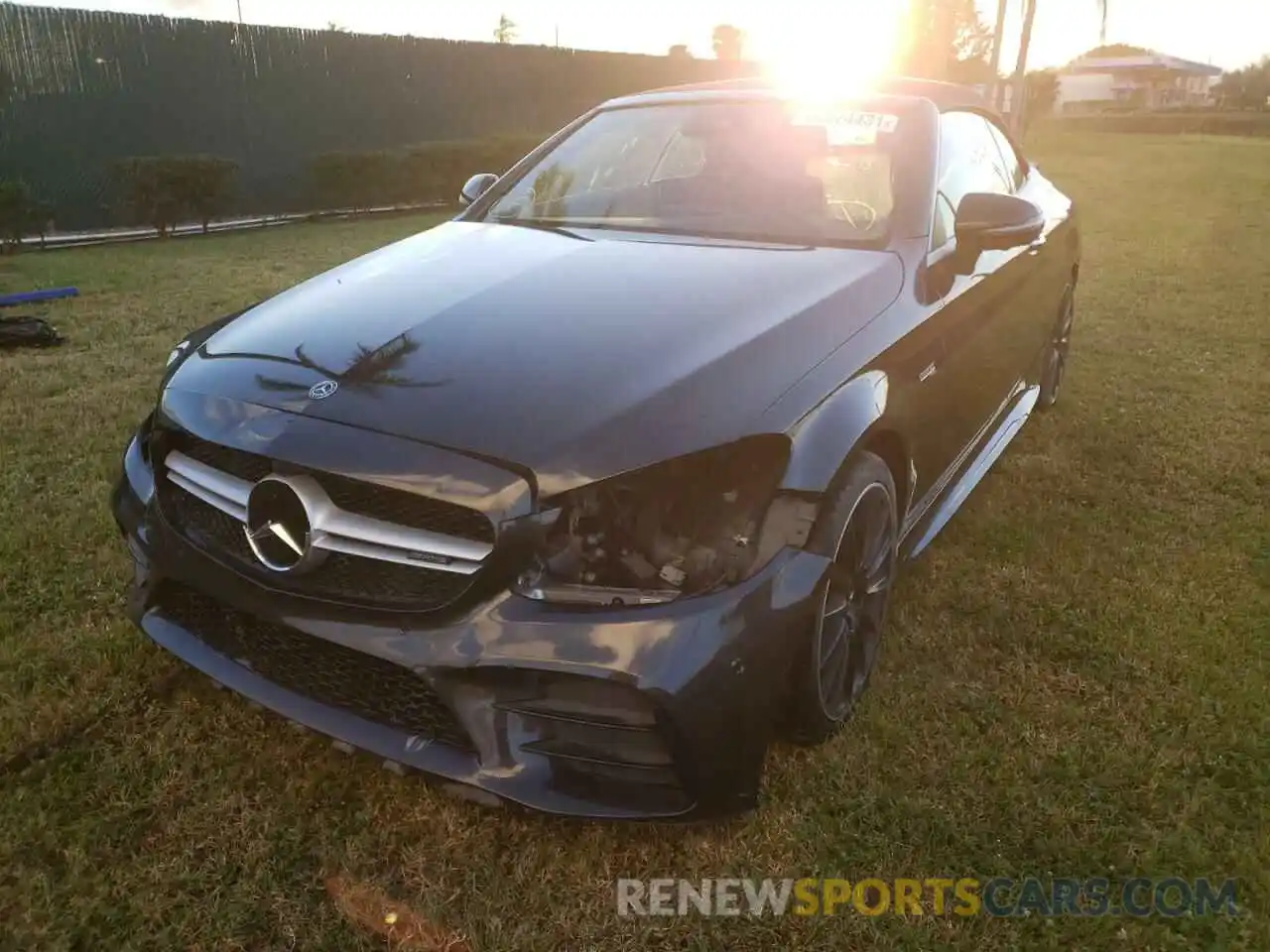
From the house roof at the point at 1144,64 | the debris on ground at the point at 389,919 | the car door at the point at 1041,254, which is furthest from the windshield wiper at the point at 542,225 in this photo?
the house roof at the point at 1144,64

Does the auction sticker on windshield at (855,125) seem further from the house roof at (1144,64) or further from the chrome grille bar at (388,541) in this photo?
the house roof at (1144,64)

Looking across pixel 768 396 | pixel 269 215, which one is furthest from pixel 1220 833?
pixel 269 215

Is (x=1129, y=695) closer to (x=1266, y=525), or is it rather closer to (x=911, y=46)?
(x=1266, y=525)

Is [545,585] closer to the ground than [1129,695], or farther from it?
farther from it

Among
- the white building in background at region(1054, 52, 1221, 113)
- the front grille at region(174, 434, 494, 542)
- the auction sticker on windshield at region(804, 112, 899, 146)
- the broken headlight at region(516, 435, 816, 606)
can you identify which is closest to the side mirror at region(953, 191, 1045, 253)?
the auction sticker on windshield at region(804, 112, 899, 146)

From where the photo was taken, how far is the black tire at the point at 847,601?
2.05m

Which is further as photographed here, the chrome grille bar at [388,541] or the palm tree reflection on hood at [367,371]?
the palm tree reflection on hood at [367,371]

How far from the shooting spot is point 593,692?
5.59 ft

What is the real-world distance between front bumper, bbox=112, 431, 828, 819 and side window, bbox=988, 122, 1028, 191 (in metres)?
2.85

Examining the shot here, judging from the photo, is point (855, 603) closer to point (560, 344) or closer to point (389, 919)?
point (560, 344)

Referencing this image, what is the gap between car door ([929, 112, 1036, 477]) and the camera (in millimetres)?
2799

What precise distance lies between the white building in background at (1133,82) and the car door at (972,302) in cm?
5108

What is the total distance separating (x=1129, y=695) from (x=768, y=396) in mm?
1416

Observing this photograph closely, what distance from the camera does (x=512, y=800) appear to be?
174cm
